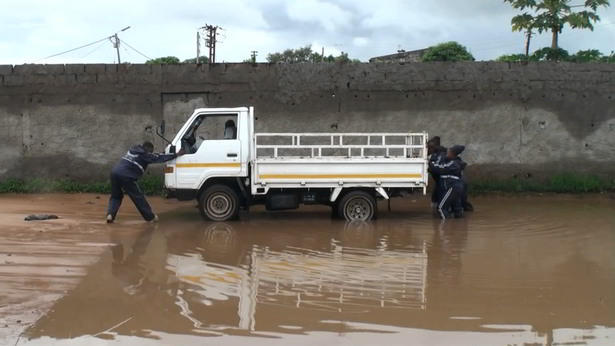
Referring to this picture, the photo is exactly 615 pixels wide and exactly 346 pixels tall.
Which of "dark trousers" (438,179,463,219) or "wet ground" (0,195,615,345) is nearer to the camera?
"wet ground" (0,195,615,345)

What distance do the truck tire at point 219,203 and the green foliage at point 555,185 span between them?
6052 mm

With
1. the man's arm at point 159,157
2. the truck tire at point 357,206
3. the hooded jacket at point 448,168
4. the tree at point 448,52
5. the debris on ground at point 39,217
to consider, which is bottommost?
the debris on ground at point 39,217

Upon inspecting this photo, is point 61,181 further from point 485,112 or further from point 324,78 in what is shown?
point 485,112

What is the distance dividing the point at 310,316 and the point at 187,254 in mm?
2784

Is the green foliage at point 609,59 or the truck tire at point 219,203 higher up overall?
the green foliage at point 609,59

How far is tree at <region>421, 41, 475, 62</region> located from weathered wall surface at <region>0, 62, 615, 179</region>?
12.1 meters

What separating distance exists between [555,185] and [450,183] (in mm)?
4093

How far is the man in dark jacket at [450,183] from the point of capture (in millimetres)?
9883

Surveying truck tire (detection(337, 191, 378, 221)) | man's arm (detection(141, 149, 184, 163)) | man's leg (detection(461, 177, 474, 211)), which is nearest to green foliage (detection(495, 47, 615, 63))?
man's leg (detection(461, 177, 474, 211))

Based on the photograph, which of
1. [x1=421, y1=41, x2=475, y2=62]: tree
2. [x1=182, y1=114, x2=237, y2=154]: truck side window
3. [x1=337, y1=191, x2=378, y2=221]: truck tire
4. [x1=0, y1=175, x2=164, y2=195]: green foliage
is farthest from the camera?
[x1=421, y1=41, x2=475, y2=62]: tree

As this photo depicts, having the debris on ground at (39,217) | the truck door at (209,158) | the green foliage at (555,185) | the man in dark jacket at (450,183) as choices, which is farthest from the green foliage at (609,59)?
the debris on ground at (39,217)

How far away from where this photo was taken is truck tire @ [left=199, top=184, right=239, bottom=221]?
370 inches

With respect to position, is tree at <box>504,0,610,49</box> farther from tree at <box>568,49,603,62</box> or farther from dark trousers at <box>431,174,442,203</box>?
dark trousers at <box>431,174,442,203</box>

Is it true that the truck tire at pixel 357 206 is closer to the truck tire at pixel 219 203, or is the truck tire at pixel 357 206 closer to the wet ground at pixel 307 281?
the wet ground at pixel 307 281
